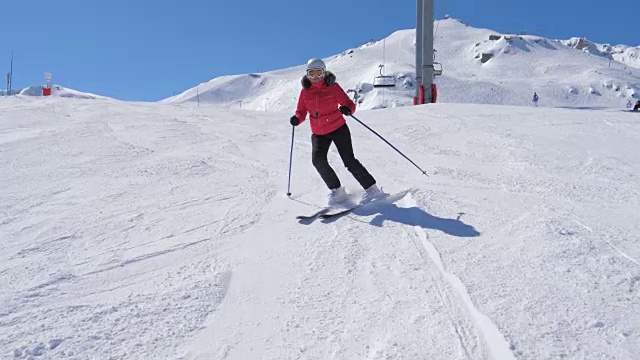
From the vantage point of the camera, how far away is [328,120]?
15.6ft

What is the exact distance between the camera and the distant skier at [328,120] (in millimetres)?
4695

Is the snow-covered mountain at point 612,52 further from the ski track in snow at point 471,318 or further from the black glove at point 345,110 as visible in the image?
the ski track in snow at point 471,318

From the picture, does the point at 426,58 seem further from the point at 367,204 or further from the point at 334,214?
the point at 334,214

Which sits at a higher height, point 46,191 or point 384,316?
point 46,191

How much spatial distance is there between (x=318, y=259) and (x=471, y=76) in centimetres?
7735

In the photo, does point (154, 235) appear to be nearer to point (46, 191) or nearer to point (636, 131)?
point (46, 191)

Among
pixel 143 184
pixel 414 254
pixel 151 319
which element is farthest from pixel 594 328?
pixel 143 184

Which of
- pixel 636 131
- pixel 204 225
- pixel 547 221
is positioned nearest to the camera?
pixel 547 221

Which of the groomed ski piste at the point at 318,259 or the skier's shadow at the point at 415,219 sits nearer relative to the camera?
the groomed ski piste at the point at 318,259

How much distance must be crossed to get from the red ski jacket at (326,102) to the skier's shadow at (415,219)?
1.00 metres

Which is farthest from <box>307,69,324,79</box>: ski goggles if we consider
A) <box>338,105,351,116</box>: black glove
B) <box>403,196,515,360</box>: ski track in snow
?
<box>403,196,515,360</box>: ski track in snow

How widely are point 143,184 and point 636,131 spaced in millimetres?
7767

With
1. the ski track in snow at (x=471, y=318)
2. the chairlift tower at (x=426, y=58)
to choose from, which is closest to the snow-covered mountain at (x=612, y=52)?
the chairlift tower at (x=426, y=58)

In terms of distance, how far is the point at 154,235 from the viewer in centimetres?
362
